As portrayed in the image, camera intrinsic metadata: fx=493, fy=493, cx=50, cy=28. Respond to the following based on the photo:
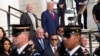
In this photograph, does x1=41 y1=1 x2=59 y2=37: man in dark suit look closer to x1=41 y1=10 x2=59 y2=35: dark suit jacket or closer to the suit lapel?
x1=41 y1=10 x2=59 y2=35: dark suit jacket

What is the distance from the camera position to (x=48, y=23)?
38.9 ft

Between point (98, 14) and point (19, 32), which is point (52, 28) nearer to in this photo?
point (98, 14)

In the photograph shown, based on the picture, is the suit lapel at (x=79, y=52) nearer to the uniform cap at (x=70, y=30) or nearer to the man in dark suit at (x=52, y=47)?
the uniform cap at (x=70, y=30)

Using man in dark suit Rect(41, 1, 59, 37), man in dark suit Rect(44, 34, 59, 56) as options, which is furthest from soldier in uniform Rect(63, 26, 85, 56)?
man in dark suit Rect(41, 1, 59, 37)

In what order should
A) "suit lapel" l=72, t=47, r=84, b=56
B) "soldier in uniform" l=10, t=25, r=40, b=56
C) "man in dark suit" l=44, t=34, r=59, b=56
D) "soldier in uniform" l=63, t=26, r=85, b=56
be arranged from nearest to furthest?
"soldier in uniform" l=63, t=26, r=85, b=56 → "suit lapel" l=72, t=47, r=84, b=56 → "soldier in uniform" l=10, t=25, r=40, b=56 → "man in dark suit" l=44, t=34, r=59, b=56

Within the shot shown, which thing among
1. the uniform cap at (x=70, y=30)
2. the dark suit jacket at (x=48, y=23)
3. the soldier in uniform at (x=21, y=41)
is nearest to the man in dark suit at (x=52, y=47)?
the dark suit jacket at (x=48, y=23)

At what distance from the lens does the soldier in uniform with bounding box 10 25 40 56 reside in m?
5.39

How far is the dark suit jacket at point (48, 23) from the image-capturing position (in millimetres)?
11781

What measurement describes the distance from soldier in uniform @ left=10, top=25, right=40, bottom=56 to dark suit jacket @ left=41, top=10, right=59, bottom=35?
243 inches

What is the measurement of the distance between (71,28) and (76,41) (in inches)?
10.5

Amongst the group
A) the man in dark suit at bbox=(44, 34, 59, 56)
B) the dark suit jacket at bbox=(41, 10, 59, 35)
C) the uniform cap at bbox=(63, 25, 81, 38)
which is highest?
the dark suit jacket at bbox=(41, 10, 59, 35)

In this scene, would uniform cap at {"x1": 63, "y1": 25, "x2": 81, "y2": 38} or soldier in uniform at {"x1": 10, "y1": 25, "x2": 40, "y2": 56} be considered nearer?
uniform cap at {"x1": 63, "y1": 25, "x2": 81, "y2": 38}

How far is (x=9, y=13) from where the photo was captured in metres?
14.4

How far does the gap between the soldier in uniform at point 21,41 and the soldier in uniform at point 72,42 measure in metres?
0.44
